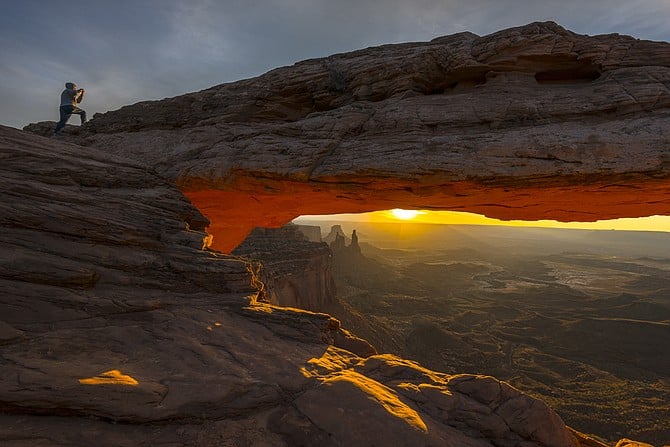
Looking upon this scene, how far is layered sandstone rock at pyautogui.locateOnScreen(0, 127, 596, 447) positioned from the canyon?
0.12 ft

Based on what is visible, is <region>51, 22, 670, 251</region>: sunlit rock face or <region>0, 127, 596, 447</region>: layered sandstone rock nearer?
<region>0, 127, 596, 447</region>: layered sandstone rock

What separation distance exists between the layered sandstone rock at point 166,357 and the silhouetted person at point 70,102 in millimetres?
6487

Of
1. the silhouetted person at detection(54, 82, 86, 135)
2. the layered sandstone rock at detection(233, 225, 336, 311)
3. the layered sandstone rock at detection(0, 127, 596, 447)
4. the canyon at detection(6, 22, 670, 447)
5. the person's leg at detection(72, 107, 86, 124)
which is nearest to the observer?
the layered sandstone rock at detection(0, 127, 596, 447)

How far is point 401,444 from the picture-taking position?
15.8 ft

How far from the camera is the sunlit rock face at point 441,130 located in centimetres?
1079

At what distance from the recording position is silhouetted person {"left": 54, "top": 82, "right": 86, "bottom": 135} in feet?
48.4

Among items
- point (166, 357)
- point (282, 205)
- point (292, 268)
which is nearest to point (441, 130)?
point (282, 205)

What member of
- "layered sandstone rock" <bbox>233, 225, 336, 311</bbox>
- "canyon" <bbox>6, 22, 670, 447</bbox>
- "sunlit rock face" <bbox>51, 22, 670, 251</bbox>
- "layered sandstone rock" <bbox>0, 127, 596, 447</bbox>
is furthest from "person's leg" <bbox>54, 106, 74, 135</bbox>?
"layered sandstone rock" <bbox>233, 225, 336, 311</bbox>

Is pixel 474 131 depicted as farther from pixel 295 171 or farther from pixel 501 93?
pixel 295 171

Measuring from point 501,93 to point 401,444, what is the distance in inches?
507

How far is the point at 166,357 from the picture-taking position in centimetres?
579

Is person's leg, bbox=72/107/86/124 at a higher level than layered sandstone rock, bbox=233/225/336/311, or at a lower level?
higher

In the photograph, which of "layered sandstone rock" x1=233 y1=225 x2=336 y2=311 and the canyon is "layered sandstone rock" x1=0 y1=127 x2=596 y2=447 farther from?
"layered sandstone rock" x1=233 y1=225 x2=336 y2=311

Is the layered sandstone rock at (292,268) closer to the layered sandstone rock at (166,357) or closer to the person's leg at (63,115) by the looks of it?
the person's leg at (63,115)
